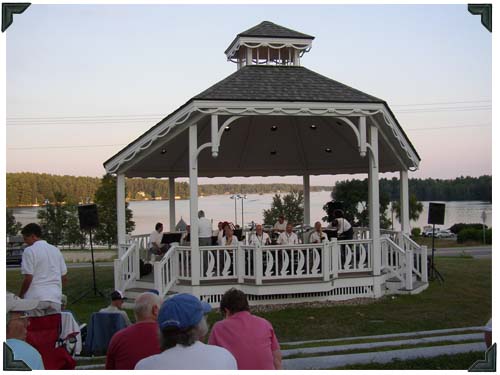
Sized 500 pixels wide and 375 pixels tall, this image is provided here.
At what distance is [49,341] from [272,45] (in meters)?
9.39

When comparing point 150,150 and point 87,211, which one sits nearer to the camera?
point 150,150

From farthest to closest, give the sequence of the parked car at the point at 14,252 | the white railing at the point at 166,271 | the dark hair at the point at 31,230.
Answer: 1. the parked car at the point at 14,252
2. the white railing at the point at 166,271
3. the dark hair at the point at 31,230

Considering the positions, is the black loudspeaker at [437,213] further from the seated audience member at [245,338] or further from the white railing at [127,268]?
the seated audience member at [245,338]

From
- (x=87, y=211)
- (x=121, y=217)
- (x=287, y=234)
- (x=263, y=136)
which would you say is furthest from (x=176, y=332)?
(x=263, y=136)

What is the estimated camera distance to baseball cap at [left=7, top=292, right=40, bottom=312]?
5577mm

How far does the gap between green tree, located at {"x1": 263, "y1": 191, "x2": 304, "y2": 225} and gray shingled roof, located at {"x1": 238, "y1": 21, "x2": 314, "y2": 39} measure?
23.4 meters

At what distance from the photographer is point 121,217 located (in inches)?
480

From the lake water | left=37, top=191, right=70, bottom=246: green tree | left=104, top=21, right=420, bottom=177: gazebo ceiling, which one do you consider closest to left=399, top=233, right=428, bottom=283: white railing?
left=104, top=21, right=420, bottom=177: gazebo ceiling

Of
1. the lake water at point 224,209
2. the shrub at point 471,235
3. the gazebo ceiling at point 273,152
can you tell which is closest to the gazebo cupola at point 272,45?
the gazebo ceiling at point 273,152

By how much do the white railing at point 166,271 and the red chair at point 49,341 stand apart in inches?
159

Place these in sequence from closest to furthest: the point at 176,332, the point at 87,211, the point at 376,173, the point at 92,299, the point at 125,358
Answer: the point at 176,332 → the point at 125,358 → the point at 376,173 → the point at 92,299 → the point at 87,211

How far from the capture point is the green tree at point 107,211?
121 feet

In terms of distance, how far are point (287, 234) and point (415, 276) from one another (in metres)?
3.79

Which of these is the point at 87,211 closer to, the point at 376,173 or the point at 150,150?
the point at 150,150
